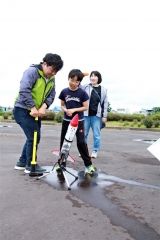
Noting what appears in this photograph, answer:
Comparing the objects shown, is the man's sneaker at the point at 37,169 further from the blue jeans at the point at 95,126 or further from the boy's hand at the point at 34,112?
the blue jeans at the point at 95,126

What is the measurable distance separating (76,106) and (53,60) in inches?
44.4

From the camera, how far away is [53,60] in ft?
22.9

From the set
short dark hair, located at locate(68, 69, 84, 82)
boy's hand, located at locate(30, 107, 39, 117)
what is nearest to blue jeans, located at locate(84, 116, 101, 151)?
short dark hair, located at locate(68, 69, 84, 82)

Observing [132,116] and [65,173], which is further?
[132,116]

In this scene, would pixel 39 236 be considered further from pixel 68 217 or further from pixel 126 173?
pixel 126 173

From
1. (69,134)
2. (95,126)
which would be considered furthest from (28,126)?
(95,126)

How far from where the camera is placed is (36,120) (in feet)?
24.3

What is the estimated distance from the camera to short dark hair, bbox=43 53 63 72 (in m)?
6.99

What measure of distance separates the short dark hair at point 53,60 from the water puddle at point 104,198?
1.70 meters

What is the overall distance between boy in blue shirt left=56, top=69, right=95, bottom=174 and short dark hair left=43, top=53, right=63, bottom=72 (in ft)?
1.47

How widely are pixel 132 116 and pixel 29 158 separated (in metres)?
31.1

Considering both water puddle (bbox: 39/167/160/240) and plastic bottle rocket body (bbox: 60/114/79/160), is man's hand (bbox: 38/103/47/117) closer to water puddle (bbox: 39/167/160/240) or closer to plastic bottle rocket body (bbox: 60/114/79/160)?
plastic bottle rocket body (bbox: 60/114/79/160)

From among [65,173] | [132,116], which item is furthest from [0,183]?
[132,116]

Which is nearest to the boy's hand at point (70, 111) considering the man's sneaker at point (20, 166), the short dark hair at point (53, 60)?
the short dark hair at point (53, 60)
